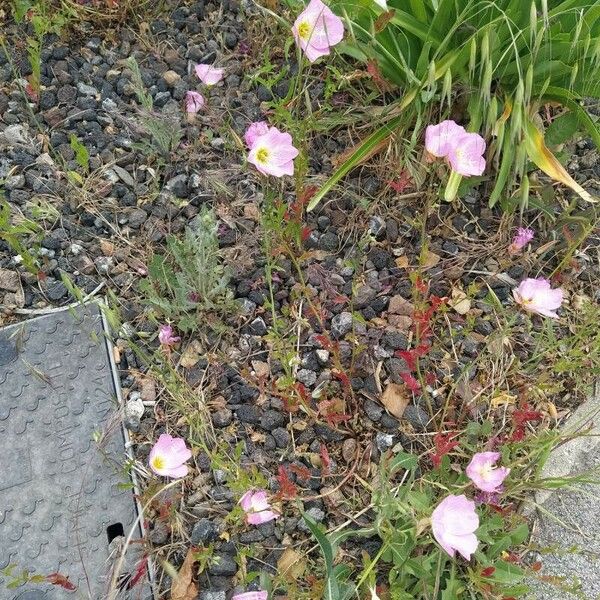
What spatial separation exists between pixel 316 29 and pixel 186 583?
4.13 feet

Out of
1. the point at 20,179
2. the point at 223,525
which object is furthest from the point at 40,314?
the point at 223,525

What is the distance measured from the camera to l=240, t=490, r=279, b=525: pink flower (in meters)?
1.36

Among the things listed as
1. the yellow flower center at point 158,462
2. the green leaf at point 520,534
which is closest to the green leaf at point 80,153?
the yellow flower center at point 158,462

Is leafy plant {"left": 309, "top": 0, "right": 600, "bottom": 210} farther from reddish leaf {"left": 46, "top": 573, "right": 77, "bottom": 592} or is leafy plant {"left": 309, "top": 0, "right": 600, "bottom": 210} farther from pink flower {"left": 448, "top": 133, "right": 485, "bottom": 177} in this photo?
reddish leaf {"left": 46, "top": 573, "right": 77, "bottom": 592}

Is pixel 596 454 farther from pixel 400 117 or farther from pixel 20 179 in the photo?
pixel 20 179

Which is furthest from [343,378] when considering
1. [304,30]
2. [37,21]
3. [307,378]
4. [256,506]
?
[37,21]

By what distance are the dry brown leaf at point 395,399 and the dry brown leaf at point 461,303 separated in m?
0.26

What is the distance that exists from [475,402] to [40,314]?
3.56ft

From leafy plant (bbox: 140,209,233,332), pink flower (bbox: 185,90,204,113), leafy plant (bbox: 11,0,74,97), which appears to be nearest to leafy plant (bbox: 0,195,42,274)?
leafy plant (bbox: 140,209,233,332)

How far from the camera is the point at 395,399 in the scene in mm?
1555

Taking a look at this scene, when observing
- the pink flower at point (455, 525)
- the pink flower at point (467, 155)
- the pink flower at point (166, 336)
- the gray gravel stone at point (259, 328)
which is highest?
the pink flower at point (467, 155)

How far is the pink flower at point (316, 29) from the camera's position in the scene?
1532 millimetres

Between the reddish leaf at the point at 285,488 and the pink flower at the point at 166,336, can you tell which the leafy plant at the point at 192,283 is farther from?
the reddish leaf at the point at 285,488

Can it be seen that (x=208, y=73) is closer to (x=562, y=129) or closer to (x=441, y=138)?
(x=441, y=138)
